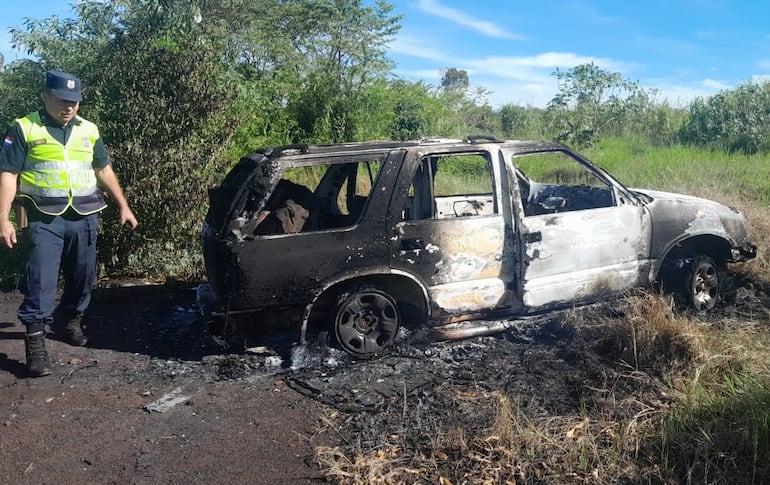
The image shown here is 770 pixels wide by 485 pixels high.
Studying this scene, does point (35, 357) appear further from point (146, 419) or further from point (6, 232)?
point (146, 419)

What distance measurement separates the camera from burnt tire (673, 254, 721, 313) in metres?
5.46

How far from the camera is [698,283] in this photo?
556cm

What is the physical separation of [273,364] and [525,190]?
3.10m

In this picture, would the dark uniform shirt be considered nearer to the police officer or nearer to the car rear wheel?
the police officer

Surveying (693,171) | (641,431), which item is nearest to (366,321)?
(641,431)

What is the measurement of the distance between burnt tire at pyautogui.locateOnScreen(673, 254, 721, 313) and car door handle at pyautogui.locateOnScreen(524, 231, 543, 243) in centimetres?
148

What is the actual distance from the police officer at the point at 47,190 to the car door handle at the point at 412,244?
7.64 ft

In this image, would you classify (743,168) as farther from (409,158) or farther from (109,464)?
(109,464)

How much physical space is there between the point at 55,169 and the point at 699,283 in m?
5.31

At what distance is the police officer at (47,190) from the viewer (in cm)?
431

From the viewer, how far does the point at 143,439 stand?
3598 millimetres

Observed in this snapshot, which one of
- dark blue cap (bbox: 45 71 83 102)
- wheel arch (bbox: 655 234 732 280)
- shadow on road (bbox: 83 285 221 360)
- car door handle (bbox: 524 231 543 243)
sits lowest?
shadow on road (bbox: 83 285 221 360)

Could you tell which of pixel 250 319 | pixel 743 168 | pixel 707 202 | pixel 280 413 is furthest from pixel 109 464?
pixel 743 168

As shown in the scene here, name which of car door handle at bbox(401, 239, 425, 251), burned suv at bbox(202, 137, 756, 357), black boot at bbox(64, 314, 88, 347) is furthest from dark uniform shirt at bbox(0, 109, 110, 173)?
car door handle at bbox(401, 239, 425, 251)
